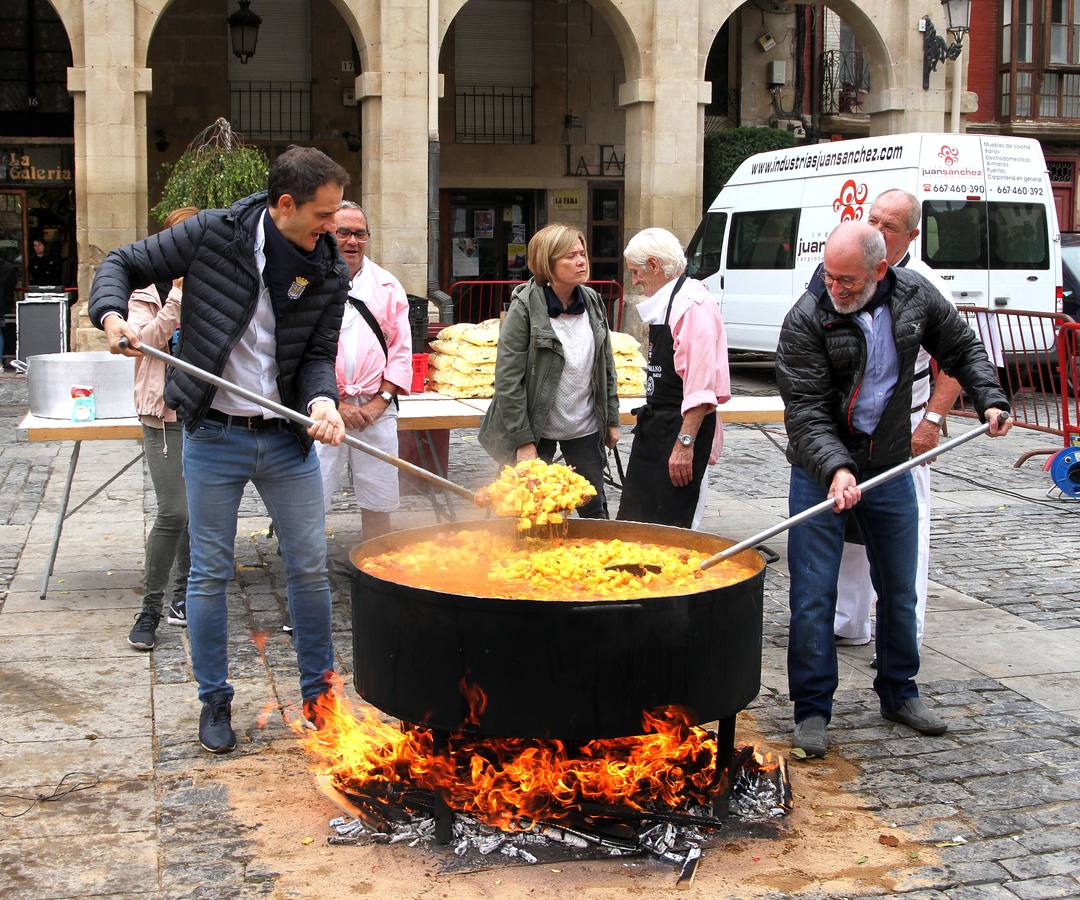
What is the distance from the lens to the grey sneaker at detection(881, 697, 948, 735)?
217 inches

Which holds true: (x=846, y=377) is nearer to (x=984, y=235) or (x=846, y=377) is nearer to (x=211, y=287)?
(x=211, y=287)

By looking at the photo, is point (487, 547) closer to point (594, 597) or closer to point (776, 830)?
point (594, 597)

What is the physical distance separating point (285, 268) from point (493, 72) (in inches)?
886

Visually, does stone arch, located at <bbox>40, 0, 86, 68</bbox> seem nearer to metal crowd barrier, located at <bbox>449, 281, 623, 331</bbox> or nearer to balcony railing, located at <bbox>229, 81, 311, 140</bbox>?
balcony railing, located at <bbox>229, 81, 311, 140</bbox>

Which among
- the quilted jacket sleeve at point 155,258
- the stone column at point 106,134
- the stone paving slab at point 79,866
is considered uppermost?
the stone column at point 106,134

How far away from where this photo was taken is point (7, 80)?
23938 millimetres

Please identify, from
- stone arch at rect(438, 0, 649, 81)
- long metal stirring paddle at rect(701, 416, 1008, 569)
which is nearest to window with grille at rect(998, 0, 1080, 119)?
stone arch at rect(438, 0, 649, 81)

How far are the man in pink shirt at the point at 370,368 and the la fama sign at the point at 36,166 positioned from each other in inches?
752

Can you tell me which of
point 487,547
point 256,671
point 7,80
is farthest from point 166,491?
point 7,80

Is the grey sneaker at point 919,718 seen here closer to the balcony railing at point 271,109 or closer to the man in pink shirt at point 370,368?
the man in pink shirt at point 370,368

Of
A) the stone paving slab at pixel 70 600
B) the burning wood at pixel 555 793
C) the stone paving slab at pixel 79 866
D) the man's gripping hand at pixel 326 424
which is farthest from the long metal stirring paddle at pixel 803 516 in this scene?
the stone paving slab at pixel 70 600

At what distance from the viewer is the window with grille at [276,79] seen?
25.0 m

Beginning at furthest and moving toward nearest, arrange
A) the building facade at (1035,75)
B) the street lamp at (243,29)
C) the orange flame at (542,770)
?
the building facade at (1035,75) → the street lamp at (243,29) → the orange flame at (542,770)

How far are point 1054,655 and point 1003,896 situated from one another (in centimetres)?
281
